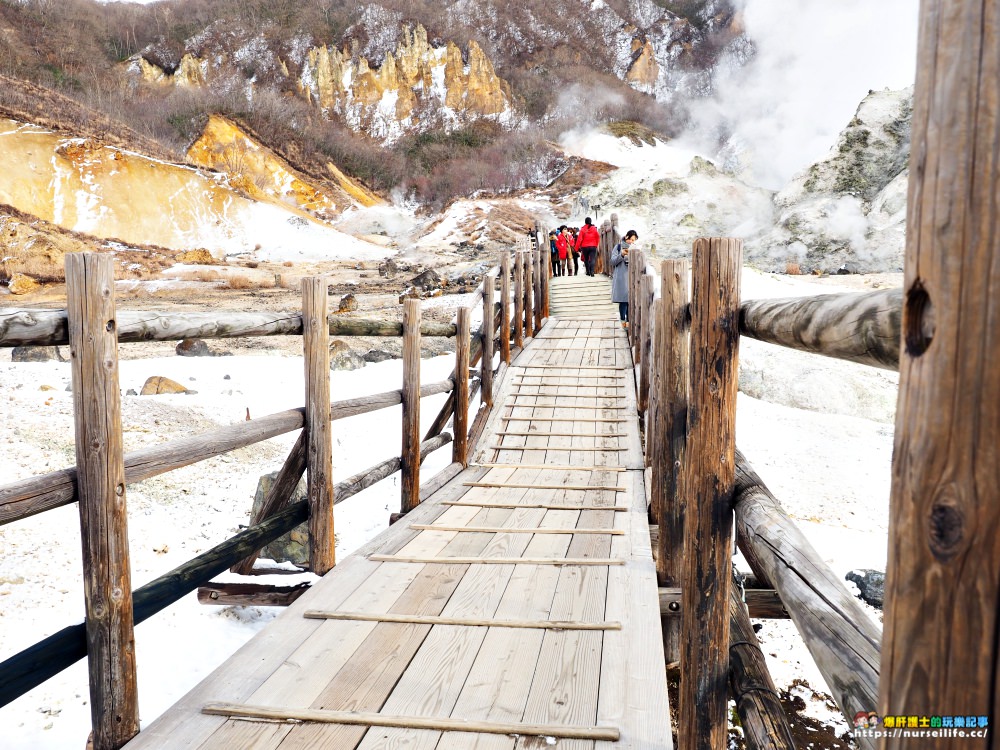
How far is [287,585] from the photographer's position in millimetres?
3699

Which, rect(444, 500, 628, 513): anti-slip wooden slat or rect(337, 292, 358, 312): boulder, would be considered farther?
rect(337, 292, 358, 312): boulder

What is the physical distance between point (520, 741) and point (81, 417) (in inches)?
57.5

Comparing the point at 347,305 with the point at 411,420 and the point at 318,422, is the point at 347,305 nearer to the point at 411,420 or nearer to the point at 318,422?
the point at 411,420

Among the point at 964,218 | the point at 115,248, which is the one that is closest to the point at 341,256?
the point at 115,248

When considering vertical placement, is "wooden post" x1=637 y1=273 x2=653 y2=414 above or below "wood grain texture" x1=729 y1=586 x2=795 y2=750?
above

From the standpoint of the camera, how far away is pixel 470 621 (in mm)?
2502

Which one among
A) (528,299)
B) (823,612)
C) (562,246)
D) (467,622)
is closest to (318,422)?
(467,622)

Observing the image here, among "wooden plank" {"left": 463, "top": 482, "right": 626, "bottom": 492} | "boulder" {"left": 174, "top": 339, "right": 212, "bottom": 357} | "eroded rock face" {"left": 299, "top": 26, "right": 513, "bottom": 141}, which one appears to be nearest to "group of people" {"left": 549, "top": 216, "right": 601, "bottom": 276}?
"boulder" {"left": 174, "top": 339, "right": 212, "bottom": 357}

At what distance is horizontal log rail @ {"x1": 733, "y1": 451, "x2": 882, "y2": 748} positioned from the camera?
3.36 feet

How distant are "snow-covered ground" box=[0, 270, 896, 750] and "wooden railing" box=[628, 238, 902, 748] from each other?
7.36 ft

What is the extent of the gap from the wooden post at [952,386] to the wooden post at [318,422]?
2.54 meters

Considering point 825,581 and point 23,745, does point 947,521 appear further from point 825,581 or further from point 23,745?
point 23,745

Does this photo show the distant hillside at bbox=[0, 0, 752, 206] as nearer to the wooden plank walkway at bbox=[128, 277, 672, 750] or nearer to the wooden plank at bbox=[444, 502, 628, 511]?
the wooden plank at bbox=[444, 502, 628, 511]

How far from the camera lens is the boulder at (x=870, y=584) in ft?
16.2
